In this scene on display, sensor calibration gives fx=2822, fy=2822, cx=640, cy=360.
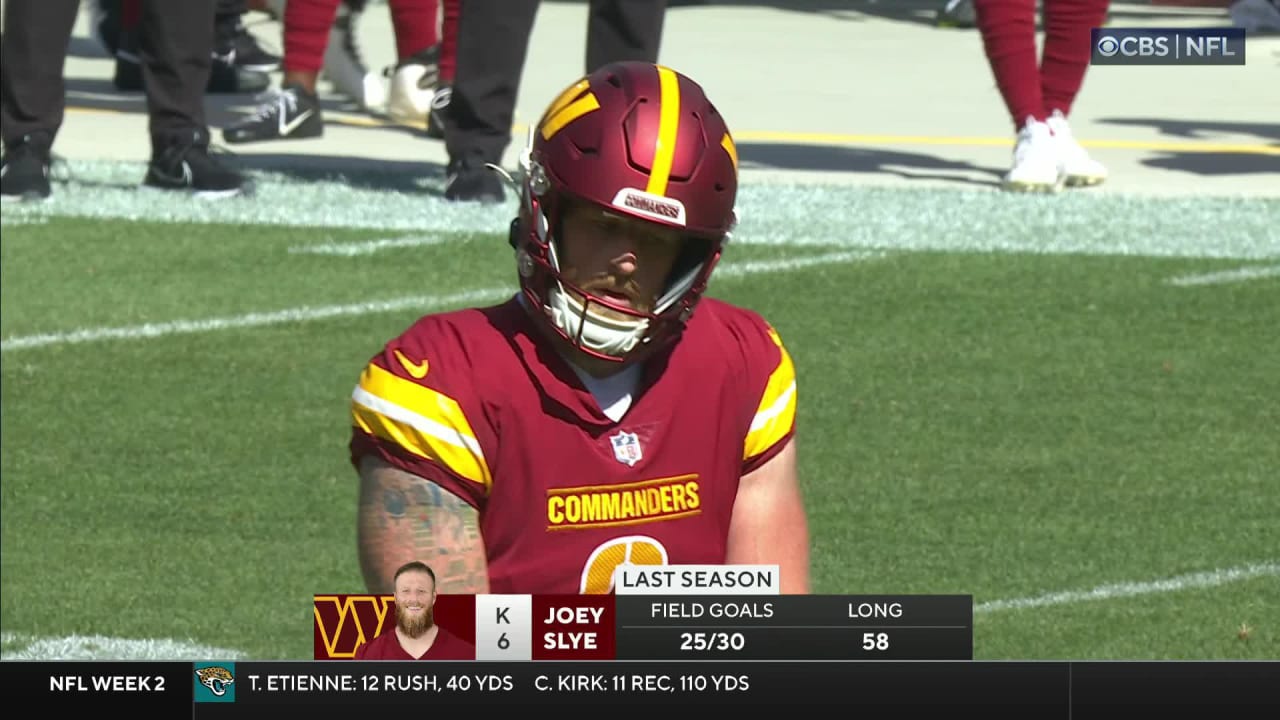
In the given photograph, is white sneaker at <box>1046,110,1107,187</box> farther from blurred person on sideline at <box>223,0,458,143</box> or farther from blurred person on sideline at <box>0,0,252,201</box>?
blurred person on sideline at <box>0,0,252,201</box>

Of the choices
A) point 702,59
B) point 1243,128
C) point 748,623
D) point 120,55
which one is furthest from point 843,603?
point 702,59

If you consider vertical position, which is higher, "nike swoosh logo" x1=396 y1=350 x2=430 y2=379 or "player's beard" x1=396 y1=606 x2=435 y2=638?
"nike swoosh logo" x1=396 y1=350 x2=430 y2=379

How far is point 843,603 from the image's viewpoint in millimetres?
2371

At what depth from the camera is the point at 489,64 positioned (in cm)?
929

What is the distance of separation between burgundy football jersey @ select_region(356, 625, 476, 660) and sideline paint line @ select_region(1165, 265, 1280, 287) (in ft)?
20.7

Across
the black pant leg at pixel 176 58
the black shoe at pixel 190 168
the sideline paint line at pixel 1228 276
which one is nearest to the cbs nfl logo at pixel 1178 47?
the sideline paint line at pixel 1228 276

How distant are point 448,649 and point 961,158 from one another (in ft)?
29.0

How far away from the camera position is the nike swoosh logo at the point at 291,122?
426 inches

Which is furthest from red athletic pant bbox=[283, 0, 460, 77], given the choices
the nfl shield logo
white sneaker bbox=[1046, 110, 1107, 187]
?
the nfl shield logo

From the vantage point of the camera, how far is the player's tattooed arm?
2980 millimetres

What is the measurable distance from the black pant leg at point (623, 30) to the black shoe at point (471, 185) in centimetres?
59

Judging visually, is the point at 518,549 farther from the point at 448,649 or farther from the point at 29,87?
the point at 29,87

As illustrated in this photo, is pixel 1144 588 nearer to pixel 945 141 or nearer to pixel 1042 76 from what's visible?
pixel 1042 76

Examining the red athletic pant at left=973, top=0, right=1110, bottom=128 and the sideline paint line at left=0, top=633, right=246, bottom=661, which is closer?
the sideline paint line at left=0, top=633, right=246, bottom=661
